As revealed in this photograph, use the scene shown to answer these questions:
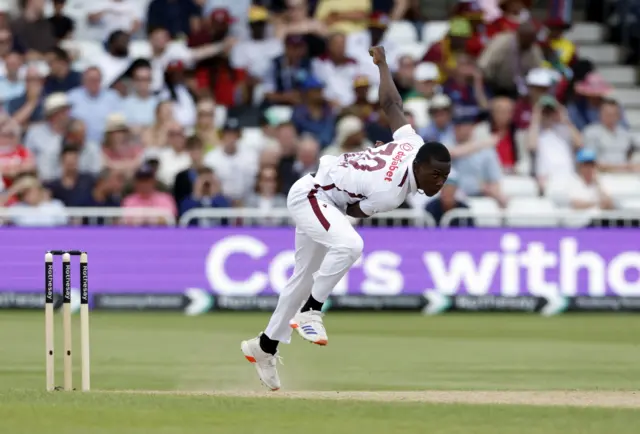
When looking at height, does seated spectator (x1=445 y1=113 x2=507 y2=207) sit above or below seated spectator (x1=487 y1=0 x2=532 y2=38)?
below

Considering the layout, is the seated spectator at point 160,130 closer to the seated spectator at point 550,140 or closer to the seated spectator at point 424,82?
the seated spectator at point 424,82

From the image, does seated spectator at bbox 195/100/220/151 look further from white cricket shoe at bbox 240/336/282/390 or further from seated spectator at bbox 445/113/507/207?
white cricket shoe at bbox 240/336/282/390

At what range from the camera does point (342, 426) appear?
8820 millimetres

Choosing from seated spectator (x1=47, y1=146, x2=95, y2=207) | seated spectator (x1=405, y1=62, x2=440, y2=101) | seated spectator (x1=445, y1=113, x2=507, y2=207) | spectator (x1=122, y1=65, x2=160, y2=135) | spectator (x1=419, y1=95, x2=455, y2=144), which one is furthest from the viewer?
seated spectator (x1=405, y1=62, x2=440, y2=101)

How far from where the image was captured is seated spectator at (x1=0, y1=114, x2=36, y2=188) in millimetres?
19500

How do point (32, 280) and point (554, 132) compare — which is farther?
point (554, 132)

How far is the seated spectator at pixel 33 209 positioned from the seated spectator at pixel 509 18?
7.58 metres

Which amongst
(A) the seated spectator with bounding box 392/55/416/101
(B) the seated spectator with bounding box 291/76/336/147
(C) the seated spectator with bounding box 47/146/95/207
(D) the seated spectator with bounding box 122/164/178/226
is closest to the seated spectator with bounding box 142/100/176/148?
(D) the seated spectator with bounding box 122/164/178/226

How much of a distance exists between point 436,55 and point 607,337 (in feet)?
23.6

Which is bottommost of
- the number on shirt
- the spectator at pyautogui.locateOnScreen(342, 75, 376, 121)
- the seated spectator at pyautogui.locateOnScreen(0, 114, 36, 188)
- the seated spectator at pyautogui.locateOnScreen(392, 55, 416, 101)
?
the seated spectator at pyautogui.locateOnScreen(0, 114, 36, 188)

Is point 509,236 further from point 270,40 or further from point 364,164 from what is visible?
point 364,164

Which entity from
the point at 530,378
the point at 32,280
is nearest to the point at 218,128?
the point at 32,280

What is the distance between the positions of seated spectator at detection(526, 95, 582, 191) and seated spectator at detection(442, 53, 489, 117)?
848 millimetres

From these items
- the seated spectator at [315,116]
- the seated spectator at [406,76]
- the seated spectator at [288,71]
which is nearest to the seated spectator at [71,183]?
the seated spectator at [315,116]
